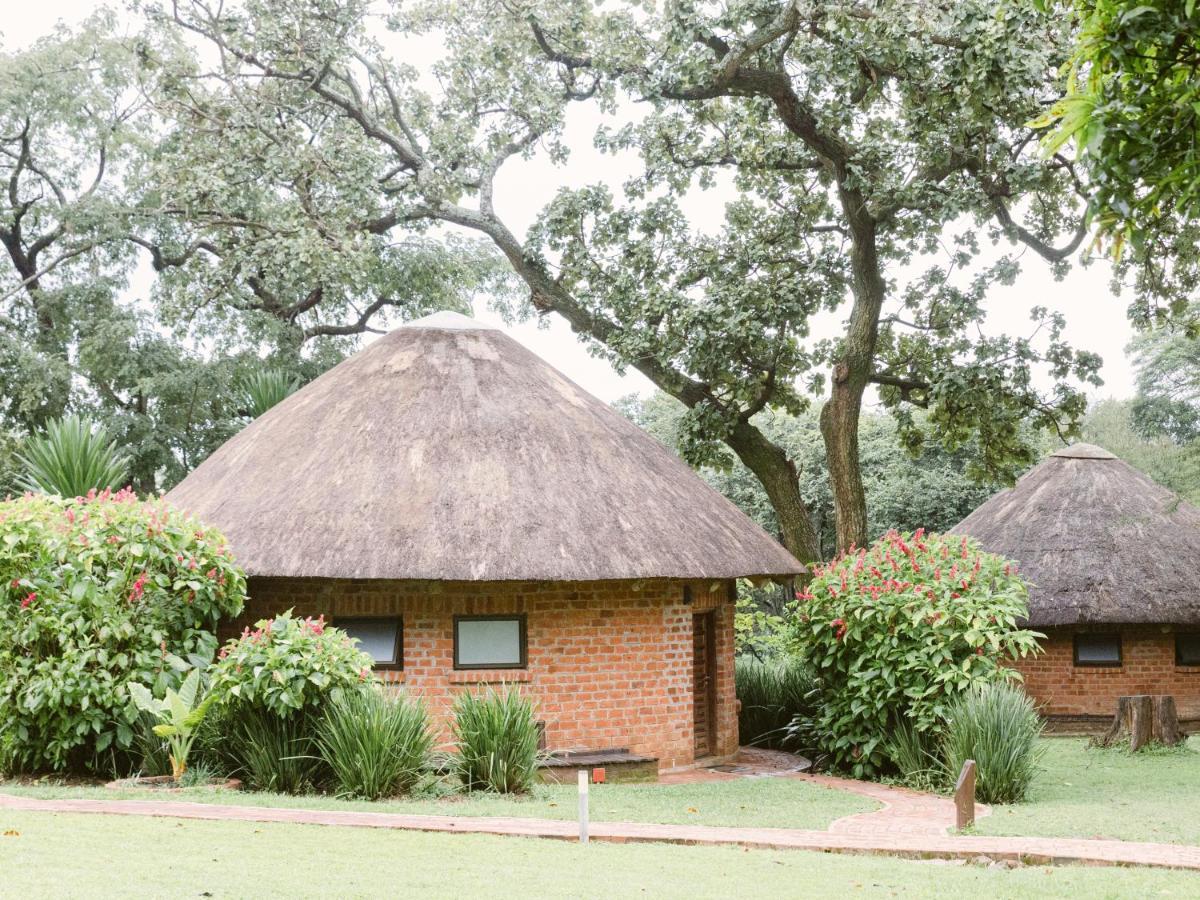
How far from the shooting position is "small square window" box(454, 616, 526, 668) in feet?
43.3

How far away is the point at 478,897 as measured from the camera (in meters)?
6.70

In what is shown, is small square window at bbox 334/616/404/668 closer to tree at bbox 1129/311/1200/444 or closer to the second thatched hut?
the second thatched hut

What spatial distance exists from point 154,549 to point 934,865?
7.34 meters

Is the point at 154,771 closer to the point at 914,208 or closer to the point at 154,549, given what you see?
the point at 154,549

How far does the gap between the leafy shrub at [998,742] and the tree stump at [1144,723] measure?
5.14 m

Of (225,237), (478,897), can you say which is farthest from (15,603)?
(225,237)

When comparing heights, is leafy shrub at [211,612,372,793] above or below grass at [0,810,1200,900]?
above

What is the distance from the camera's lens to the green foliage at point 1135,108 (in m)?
4.62

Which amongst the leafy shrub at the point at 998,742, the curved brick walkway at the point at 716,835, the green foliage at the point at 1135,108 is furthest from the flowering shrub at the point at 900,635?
the green foliage at the point at 1135,108

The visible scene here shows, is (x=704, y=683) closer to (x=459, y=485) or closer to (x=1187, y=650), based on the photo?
(x=459, y=485)

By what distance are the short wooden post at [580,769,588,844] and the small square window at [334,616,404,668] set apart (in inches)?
200

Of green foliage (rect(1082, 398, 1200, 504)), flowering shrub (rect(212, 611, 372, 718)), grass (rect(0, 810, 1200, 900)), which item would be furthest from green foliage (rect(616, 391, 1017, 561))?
grass (rect(0, 810, 1200, 900))

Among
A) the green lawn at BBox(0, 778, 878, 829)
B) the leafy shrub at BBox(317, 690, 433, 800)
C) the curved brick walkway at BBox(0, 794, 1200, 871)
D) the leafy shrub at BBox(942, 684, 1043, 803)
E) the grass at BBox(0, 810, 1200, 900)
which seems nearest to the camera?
the grass at BBox(0, 810, 1200, 900)

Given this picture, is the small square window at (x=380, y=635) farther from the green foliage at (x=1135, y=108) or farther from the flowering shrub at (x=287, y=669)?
the green foliage at (x=1135, y=108)
